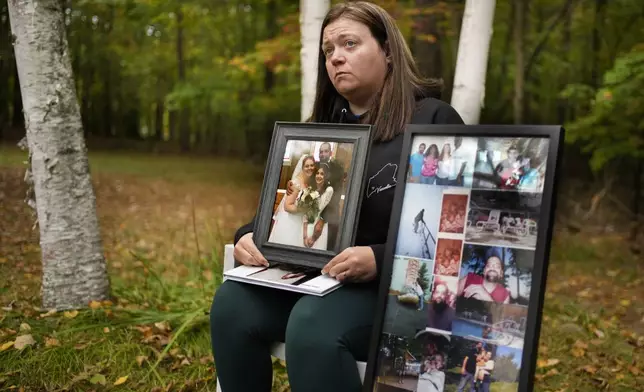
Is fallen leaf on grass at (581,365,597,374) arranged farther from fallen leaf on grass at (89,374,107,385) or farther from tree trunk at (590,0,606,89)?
tree trunk at (590,0,606,89)

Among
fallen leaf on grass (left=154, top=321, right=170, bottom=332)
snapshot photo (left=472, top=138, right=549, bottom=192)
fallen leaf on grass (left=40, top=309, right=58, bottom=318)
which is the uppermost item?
snapshot photo (left=472, top=138, right=549, bottom=192)

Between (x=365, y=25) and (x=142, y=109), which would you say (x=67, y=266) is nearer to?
(x=365, y=25)

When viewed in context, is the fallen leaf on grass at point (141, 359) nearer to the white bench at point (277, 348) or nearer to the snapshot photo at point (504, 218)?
the white bench at point (277, 348)

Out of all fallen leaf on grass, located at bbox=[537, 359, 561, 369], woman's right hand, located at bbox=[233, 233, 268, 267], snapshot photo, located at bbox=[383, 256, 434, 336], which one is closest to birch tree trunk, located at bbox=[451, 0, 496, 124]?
fallen leaf on grass, located at bbox=[537, 359, 561, 369]

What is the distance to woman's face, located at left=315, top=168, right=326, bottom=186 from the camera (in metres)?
1.97

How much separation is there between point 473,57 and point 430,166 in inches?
94.6

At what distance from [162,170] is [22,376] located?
1251 cm

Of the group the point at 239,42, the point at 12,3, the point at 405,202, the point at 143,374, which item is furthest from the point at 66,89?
the point at 239,42

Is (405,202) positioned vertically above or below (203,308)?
above

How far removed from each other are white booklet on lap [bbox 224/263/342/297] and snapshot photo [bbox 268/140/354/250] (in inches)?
3.8

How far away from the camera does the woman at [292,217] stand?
77.8 inches

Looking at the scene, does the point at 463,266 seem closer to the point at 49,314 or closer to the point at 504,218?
the point at 504,218

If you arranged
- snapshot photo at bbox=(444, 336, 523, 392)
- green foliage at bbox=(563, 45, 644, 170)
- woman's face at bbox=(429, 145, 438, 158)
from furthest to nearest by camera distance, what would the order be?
green foliage at bbox=(563, 45, 644, 170) → woman's face at bbox=(429, 145, 438, 158) → snapshot photo at bbox=(444, 336, 523, 392)

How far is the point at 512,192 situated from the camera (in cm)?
162
